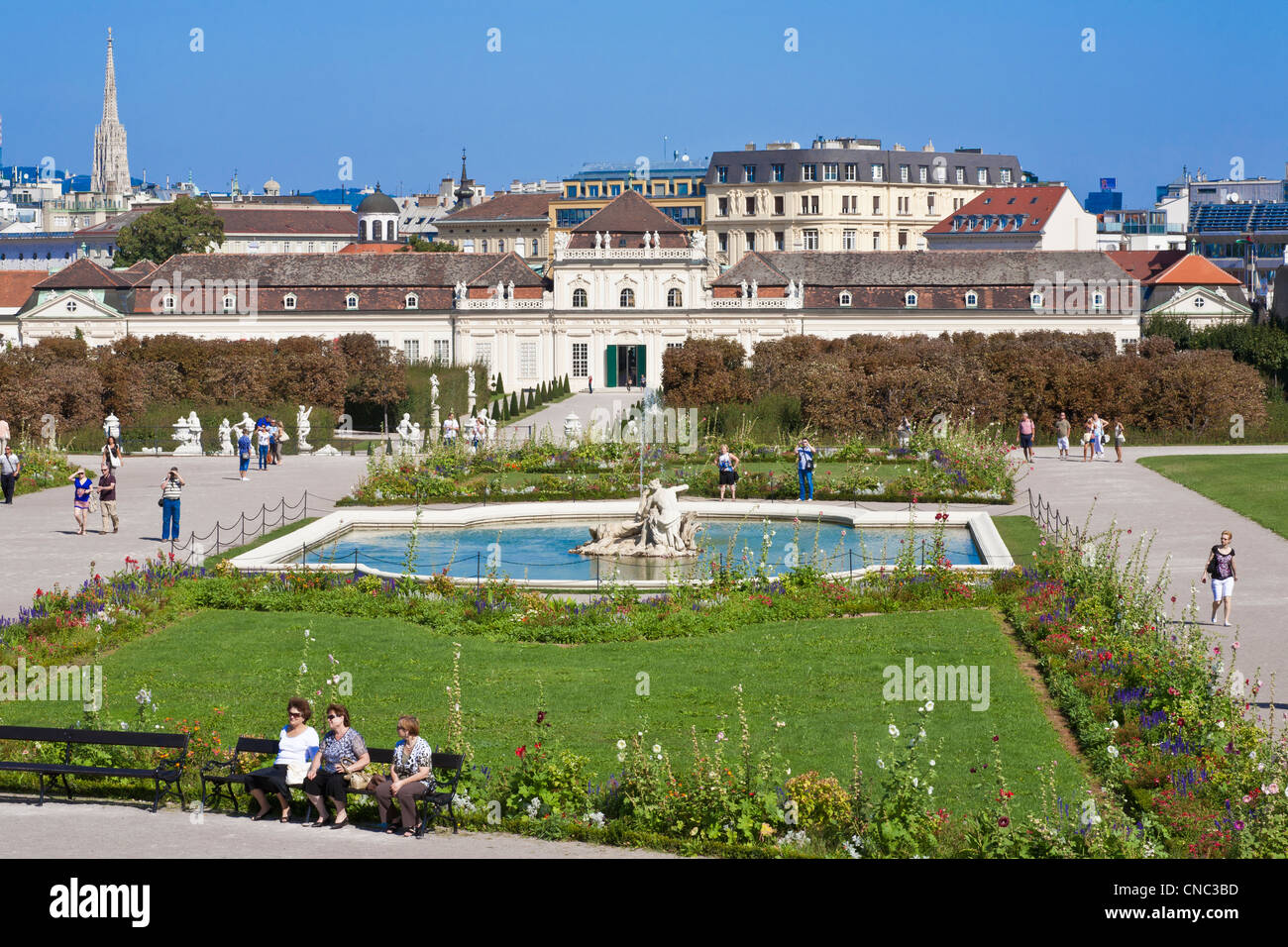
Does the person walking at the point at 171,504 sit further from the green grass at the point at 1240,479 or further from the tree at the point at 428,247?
the tree at the point at 428,247

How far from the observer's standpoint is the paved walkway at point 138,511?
23453mm

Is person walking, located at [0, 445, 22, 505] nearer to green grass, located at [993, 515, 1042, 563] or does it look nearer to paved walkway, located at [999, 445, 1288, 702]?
green grass, located at [993, 515, 1042, 563]

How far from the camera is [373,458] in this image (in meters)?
34.8

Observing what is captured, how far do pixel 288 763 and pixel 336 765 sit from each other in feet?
1.49

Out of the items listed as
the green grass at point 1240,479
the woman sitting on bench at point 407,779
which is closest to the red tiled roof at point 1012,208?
the green grass at point 1240,479

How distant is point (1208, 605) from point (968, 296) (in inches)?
2207

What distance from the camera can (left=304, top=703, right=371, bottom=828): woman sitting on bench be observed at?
12422mm

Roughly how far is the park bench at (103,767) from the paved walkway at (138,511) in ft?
23.8

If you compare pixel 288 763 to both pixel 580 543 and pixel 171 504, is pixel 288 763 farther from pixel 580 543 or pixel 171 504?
pixel 580 543

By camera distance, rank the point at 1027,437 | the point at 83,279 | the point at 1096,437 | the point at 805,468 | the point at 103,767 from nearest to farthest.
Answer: the point at 103,767
the point at 805,468
the point at 1027,437
the point at 1096,437
the point at 83,279

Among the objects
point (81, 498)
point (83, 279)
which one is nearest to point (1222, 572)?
point (81, 498)

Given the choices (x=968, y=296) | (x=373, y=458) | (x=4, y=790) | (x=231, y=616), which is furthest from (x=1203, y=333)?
(x=4, y=790)

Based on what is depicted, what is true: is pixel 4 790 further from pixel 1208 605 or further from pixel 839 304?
pixel 839 304

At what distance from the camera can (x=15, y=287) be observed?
290ft
